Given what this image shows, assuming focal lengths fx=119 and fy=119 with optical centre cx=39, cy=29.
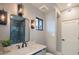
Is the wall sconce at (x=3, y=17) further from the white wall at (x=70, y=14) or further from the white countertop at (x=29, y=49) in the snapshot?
the white wall at (x=70, y=14)

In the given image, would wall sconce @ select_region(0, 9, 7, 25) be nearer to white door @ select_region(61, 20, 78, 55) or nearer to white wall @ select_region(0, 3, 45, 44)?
white wall @ select_region(0, 3, 45, 44)

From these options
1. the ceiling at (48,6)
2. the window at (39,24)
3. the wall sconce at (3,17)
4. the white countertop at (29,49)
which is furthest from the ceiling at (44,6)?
the white countertop at (29,49)

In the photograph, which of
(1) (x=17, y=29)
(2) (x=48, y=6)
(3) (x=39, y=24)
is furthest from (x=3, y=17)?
(2) (x=48, y=6)

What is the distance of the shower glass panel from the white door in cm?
61

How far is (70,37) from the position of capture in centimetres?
178

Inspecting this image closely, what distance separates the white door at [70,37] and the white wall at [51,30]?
0.45 feet

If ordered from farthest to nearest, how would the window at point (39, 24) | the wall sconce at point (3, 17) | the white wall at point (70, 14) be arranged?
the window at point (39, 24)
the white wall at point (70, 14)
the wall sconce at point (3, 17)

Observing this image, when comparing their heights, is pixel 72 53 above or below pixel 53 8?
below

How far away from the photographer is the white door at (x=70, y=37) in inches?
68.8

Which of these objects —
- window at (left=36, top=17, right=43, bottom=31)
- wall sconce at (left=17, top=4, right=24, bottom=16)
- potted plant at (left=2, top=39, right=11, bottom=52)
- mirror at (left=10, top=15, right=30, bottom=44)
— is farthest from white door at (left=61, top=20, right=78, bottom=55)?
potted plant at (left=2, top=39, right=11, bottom=52)
